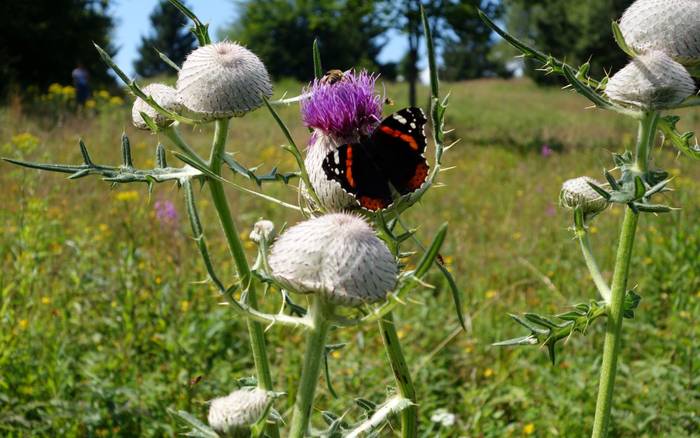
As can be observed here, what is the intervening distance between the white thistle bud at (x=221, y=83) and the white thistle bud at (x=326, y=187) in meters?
0.38

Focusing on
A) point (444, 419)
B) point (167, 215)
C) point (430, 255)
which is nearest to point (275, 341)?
point (167, 215)

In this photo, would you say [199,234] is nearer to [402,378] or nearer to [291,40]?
[402,378]

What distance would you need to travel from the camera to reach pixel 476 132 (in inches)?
1034

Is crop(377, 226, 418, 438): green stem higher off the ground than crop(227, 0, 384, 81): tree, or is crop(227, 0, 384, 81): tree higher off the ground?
crop(377, 226, 418, 438): green stem

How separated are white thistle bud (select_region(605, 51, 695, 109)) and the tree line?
2.32ft

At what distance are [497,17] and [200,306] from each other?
91.9 feet

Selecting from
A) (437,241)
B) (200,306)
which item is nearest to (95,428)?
(200,306)

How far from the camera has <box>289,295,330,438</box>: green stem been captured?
5.27 feet

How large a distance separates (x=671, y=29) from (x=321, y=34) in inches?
2342

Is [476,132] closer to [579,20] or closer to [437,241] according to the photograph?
[437,241]

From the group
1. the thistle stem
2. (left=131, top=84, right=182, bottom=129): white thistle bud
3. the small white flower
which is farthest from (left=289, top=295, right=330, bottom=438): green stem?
the small white flower

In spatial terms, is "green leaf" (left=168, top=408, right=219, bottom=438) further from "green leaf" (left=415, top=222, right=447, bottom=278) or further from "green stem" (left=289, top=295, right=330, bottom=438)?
"green leaf" (left=415, top=222, right=447, bottom=278)

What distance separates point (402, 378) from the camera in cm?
185

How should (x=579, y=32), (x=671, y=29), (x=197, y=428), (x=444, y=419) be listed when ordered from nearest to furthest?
(x=197, y=428) < (x=671, y=29) < (x=444, y=419) < (x=579, y=32)
